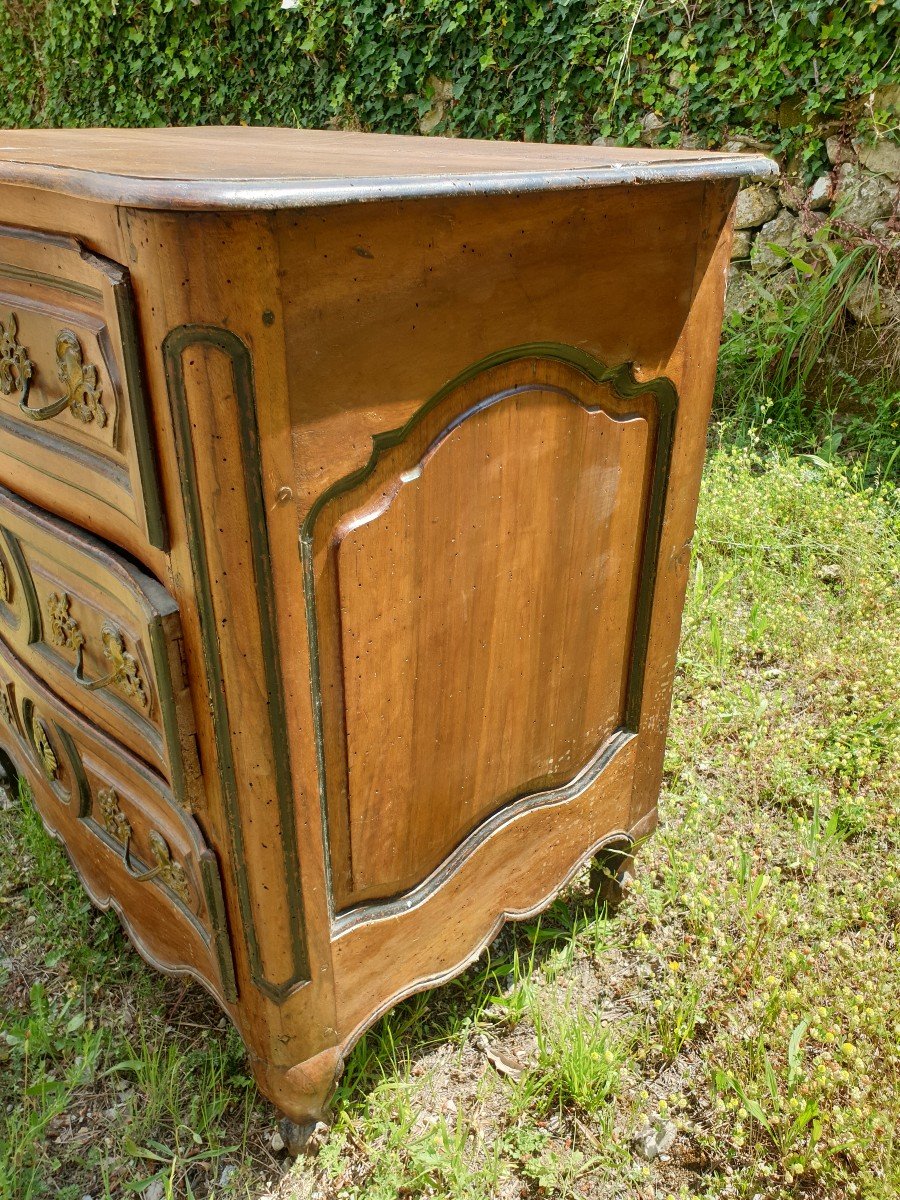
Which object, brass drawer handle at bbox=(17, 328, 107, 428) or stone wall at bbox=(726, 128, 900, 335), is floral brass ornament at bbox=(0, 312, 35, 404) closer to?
brass drawer handle at bbox=(17, 328, 107, 428)

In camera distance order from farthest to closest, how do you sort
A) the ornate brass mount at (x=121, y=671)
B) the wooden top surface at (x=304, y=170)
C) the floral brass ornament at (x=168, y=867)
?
the floral brass ornament at (x=168, y=867), the ornate brass mount at (x=121, y=671), the wooden top surface at (x=304, y=170)

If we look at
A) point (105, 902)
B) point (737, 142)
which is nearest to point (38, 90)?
point (737, 142)

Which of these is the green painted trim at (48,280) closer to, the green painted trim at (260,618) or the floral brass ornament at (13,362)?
the floral brass ornament at (13,362)

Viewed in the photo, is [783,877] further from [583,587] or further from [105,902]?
[105,902]

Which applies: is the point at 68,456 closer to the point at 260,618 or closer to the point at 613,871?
the point at 260,618

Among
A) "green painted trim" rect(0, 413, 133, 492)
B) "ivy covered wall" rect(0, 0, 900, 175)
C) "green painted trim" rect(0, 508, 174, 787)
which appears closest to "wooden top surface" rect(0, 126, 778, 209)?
"green painted trim" rect(0, 413, 133, 492)

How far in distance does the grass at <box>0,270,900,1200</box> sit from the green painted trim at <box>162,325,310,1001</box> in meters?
0.49

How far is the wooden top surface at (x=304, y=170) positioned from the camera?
79 centimetres

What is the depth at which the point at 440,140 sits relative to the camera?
1938 mm

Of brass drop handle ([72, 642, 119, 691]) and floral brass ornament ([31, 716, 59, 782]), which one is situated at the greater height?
brass drop handle ([72, 642, 119, 691])

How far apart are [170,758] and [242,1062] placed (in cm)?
78

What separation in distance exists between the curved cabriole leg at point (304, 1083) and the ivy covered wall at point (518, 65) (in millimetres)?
3442

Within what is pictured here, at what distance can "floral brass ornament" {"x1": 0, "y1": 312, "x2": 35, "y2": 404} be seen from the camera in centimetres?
122

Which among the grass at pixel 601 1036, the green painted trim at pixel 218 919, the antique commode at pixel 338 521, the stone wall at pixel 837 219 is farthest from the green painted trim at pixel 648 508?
the stone wall at pixel 837 219
